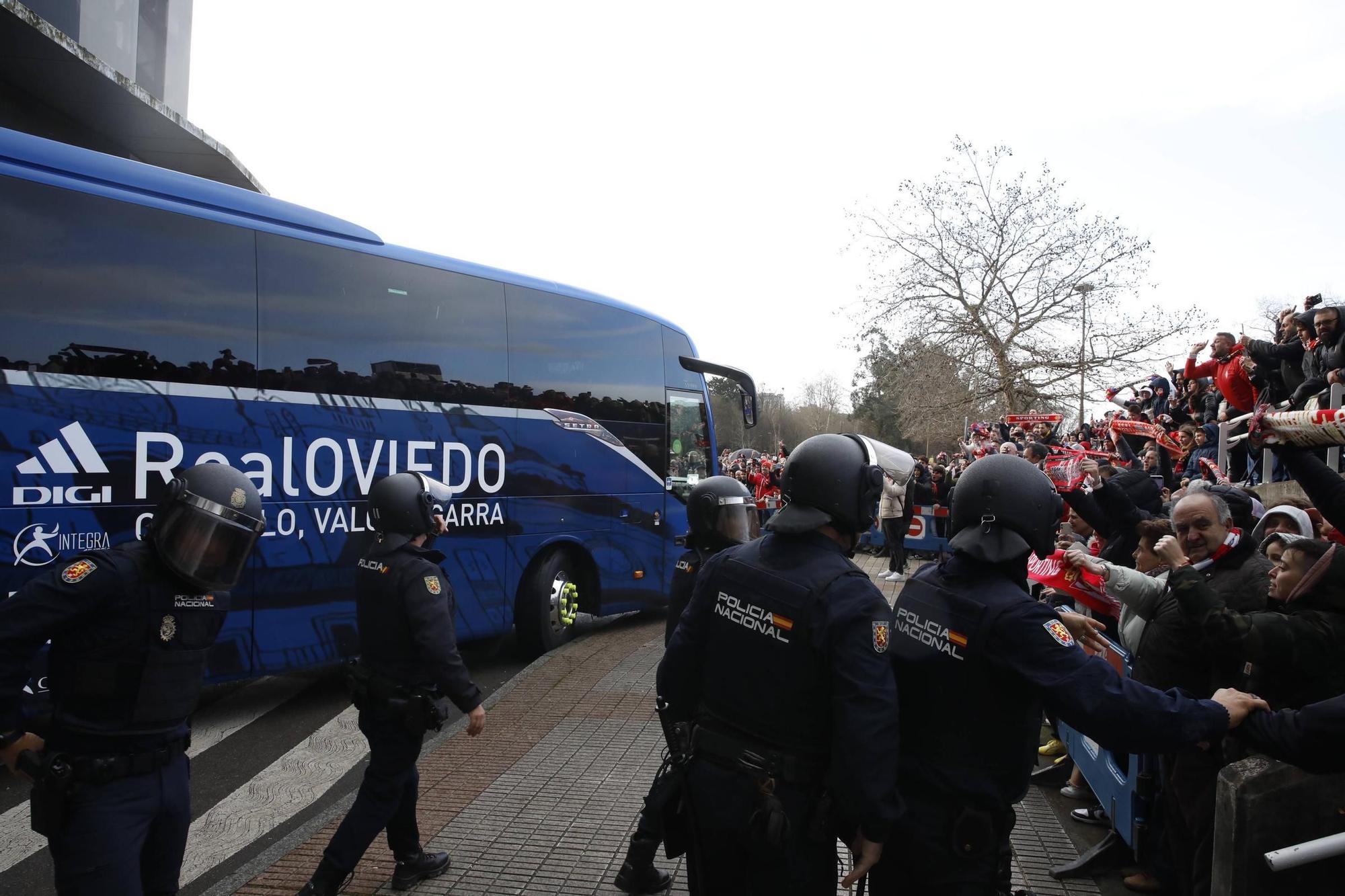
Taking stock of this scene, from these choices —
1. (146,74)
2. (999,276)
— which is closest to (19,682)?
(146,74)

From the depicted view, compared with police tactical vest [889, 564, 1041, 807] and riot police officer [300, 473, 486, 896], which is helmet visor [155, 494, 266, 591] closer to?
riot police officer [300, 473, 486, 896]

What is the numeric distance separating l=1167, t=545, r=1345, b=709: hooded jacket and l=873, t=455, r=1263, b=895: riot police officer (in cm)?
44

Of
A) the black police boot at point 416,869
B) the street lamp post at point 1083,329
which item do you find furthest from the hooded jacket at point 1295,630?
the street lamp post at point 1083,329

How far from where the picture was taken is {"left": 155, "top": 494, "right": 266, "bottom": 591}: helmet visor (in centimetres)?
290

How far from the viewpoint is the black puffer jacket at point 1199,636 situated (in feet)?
11.2

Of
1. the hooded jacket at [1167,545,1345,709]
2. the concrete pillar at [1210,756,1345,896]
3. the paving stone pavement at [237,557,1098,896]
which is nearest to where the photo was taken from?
the concrete pillar at [1210,756,1345,896]

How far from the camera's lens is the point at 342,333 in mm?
7039

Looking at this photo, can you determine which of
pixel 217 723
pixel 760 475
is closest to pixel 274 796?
pixel 217 723

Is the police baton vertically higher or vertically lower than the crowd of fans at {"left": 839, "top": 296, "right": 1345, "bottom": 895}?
lower

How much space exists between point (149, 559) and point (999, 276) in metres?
23.0

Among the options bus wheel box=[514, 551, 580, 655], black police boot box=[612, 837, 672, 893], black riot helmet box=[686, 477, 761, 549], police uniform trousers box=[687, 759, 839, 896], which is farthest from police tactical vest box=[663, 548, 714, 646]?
bus wheel box=[514, 551, 580, 655]

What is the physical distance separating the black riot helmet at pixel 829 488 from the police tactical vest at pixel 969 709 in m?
0.37

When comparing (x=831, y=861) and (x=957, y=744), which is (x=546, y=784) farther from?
(x=957, y=744)

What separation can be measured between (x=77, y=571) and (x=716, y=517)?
2834 mm
